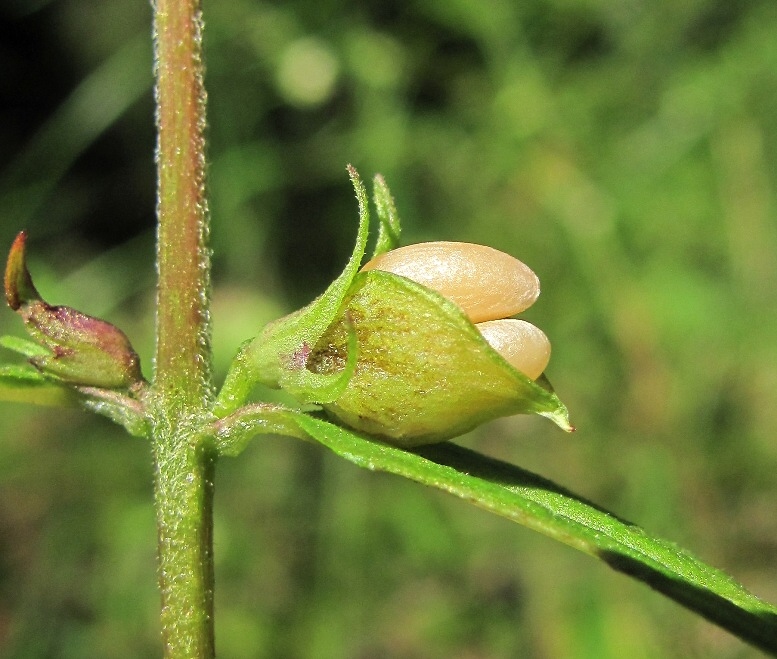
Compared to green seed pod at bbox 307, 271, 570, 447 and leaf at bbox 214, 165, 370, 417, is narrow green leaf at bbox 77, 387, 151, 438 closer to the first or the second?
leaf at bbox 214, 165, 370, 417

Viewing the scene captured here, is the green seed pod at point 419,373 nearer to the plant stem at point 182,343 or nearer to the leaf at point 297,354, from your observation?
the leaf at point 297,354

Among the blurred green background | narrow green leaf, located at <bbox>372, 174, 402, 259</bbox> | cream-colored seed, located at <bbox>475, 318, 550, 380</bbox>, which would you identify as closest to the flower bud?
narrow green leaf, located at <bbox>372, 174, 402, 259</bbox>

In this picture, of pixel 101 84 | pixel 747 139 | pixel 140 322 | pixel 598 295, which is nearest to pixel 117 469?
pixel 140 322

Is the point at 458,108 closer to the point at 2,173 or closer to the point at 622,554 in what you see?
the point at 2,173

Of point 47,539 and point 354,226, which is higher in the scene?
point 354,226

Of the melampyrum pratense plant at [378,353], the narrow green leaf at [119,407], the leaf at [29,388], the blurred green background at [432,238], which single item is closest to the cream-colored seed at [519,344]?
the melampyrum pratense plant at [378,353]
